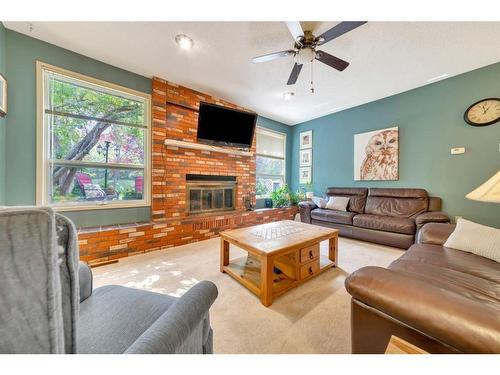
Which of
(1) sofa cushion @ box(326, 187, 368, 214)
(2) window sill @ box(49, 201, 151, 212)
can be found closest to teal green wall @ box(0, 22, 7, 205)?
(2) window sill @ box(49, 201, 151, 212)

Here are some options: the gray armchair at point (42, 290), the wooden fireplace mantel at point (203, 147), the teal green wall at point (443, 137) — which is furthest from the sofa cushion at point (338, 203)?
the gray armchair at point (42, 290)

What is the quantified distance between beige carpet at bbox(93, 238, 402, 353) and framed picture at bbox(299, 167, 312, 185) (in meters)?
2.45

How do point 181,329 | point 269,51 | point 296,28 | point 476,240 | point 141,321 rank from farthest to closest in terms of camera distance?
1. point 269,51
2. point 296,28
3. point 476,240
4. point 141,321
5. point 181,329

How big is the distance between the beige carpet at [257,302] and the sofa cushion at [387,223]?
361 mm

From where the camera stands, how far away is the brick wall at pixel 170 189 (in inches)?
97.8

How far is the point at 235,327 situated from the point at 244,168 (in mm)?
3141

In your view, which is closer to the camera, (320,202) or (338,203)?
(338,203)

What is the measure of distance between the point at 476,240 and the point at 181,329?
223 centimetres

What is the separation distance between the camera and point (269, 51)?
228cm

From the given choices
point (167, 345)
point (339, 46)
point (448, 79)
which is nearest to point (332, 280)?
point (167, 345)

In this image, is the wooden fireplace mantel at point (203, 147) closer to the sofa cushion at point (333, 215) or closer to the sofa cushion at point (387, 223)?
the sofa cushion at point (333, 215)

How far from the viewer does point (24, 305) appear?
0.36m

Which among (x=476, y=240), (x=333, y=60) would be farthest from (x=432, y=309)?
(x=333, y=60)

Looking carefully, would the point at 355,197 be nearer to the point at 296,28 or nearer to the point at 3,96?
the point at 296,28
